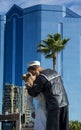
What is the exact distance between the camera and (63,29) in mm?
76938

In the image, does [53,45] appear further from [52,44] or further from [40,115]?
[40,115]

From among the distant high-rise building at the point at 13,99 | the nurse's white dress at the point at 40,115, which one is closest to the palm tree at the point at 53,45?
the nurse's white dress at the point at 40,115

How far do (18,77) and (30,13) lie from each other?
959cm

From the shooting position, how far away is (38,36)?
7500 cm

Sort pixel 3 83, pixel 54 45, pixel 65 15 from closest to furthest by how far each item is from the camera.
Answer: pixel 54 45 → pixel 65 15 → pixel 3 83

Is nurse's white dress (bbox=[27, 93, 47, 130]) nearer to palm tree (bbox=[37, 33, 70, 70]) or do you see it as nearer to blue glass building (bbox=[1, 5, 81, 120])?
palm tree (bbox=[37, 33, 70, 70])

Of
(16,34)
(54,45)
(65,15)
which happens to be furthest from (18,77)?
(54,45)

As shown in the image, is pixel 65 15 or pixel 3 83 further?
pixel 3 83

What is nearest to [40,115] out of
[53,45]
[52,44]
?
[52,44]

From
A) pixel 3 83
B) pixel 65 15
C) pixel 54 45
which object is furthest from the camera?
pixel 3 83

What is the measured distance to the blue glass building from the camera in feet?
246

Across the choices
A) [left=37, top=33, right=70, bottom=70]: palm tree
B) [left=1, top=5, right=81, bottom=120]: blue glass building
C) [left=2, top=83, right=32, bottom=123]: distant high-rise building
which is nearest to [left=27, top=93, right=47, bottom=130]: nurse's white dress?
[left=37, top=33, right=70, bottom=70]: palm tree

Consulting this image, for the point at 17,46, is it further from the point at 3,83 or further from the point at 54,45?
the point at 54,45

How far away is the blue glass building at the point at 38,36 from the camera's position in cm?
7512
